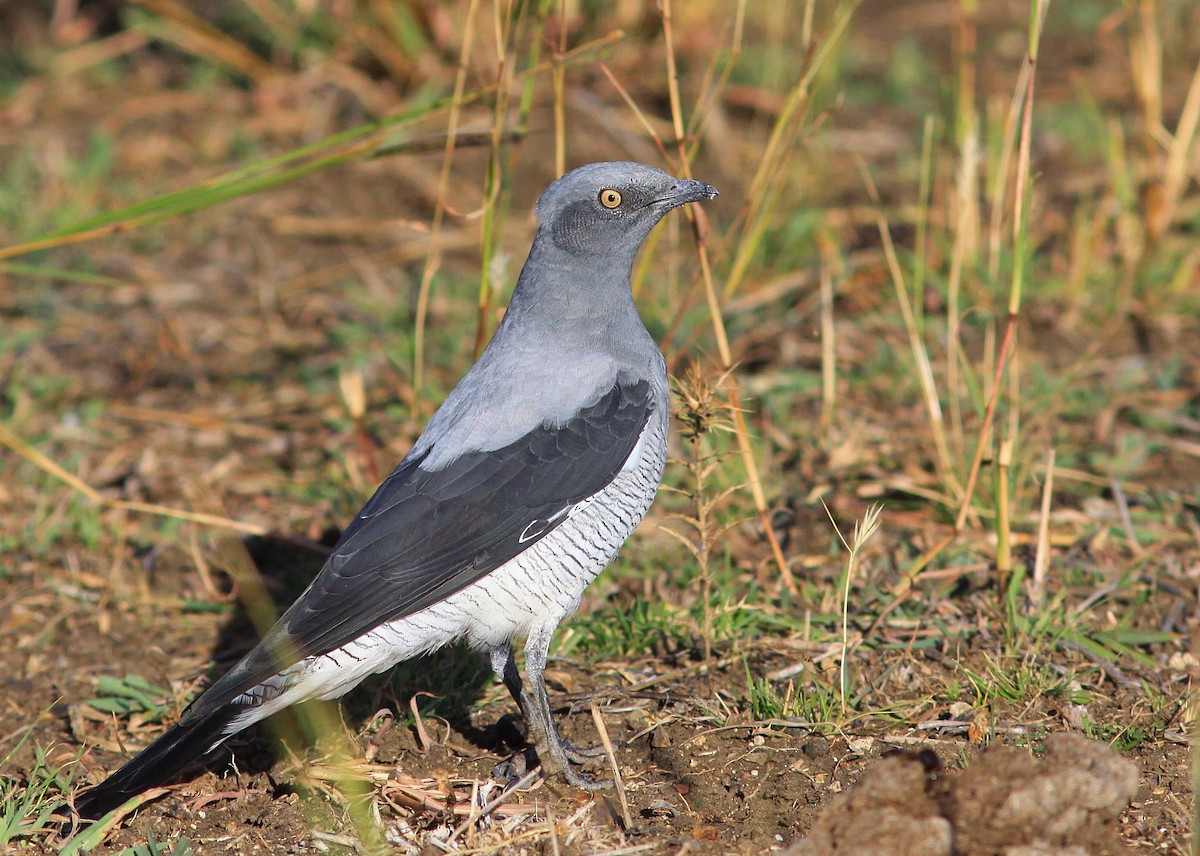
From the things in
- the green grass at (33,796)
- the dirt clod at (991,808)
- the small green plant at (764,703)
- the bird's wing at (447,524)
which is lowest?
the small green plant at (764,703)

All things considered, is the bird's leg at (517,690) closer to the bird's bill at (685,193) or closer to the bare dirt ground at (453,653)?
the bare dirt ground at (453,653)

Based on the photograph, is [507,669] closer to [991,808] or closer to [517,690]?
[517,690]

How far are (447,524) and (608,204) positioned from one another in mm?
1255

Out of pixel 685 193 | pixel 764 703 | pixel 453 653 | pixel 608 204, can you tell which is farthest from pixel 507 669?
pixel 685 193

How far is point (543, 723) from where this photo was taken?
401 centimetres

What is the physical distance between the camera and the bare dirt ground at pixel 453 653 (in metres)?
3.66

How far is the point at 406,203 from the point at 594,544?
420cm

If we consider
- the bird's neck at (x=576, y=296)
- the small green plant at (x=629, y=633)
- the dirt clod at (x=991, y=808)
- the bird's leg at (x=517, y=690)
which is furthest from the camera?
the small green plant at (x=629, y=633)

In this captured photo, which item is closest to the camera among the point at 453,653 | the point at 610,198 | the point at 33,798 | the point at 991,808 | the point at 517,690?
the point at 991,808

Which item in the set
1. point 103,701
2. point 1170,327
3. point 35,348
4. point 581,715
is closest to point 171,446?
point 35,348

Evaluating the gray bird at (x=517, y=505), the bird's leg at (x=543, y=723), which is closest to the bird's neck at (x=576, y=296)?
the gray bird at (x=517, y=505)

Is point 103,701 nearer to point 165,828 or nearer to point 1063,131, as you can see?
point 165,828

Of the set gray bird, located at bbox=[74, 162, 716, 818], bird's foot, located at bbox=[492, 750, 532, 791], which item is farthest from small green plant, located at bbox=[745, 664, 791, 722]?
bird's foot, located at bbox=[492, 750, 532, 791]

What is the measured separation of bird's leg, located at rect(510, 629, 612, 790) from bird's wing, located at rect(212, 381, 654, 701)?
0.31 meters
